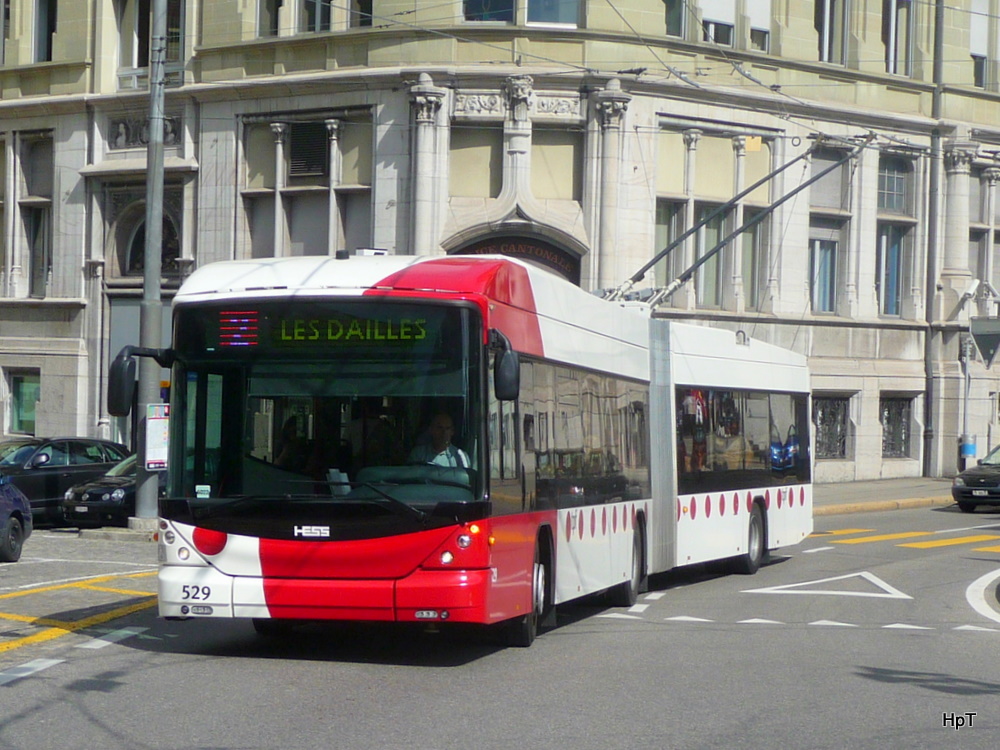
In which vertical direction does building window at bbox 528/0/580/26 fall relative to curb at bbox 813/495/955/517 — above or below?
above

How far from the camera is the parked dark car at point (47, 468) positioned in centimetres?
2292

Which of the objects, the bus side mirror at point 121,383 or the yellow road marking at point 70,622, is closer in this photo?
the bus side mirror at point 121,383

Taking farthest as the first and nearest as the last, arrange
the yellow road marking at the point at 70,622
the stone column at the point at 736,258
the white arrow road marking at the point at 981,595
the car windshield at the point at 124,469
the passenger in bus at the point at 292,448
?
1. the stone column at the point at 736,258
2. the car windshield at the point at 124,469
3. the white arrow road marking at the point at 981,595
4. the yellow road marking at the point at 70,622
5. the passenger in bus at the point at 292,448

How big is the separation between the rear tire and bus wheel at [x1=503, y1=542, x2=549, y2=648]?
7992 millimetres

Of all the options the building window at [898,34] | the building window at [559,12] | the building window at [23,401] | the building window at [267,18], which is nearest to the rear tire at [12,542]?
the building window at [559,12]

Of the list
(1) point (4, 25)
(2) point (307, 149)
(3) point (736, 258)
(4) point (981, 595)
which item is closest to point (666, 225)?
(3) point (736, 258)

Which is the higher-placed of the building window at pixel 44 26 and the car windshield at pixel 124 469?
the building window at pixel 44 26

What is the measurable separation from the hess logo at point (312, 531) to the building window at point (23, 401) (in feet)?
84.7

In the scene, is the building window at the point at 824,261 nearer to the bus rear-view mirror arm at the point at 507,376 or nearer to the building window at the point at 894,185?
the building window at the point at 894,185

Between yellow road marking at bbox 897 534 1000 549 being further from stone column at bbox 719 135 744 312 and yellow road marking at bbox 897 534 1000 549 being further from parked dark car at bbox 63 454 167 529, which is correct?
parked dark car at bbox 63 454 167 529

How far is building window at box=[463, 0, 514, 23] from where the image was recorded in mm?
29922

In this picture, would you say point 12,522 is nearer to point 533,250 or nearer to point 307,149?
point 533,250

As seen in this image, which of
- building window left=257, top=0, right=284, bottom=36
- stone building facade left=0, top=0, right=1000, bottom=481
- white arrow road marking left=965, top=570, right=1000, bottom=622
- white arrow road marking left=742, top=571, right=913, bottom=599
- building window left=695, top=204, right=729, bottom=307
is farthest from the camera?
building window left=695, top=204, right=729, bottom=307

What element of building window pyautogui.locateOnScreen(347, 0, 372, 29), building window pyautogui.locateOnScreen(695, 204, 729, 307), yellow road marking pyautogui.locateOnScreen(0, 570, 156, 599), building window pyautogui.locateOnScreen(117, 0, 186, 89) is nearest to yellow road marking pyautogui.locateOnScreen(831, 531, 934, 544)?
building window pyautogui.locateOnScreen(695, 204, 729, 307)
